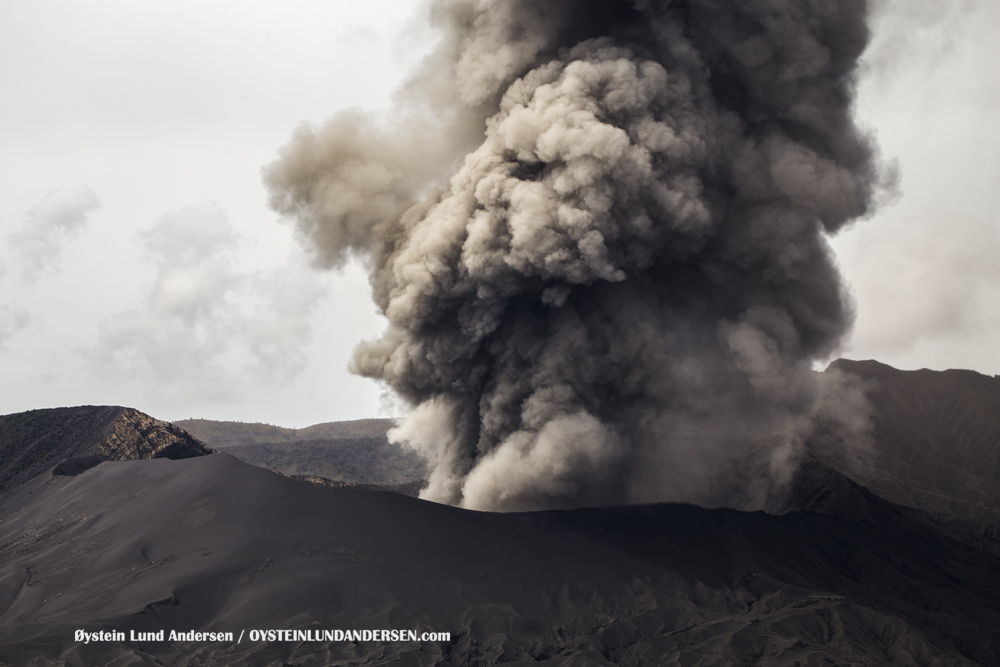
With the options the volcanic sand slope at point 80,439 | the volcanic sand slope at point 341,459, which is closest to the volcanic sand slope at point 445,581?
the volcanic sand slope at point 80,439

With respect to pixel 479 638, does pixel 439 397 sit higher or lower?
higher

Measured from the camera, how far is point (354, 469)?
411 feet

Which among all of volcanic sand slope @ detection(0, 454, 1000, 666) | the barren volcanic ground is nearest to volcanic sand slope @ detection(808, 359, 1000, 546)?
the barren volcanic ground

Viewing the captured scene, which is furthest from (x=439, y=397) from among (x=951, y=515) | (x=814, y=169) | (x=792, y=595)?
(x=951, y=515)

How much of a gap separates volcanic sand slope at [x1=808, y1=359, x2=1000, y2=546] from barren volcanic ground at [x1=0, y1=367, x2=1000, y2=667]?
27.9 m

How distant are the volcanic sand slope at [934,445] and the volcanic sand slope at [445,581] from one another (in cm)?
2857

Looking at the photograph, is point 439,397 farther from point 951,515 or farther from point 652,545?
point 951,515

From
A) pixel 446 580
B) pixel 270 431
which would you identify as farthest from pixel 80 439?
pixel 270 431

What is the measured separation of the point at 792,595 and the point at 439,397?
2192 cm

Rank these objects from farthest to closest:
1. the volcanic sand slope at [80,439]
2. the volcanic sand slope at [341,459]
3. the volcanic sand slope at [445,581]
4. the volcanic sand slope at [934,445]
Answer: the volcanic sand slope at [341,459], the volcanic sand slope at [934,445], the volcanic sand slope at [80,439], the volcanic sand slope at [445,581]

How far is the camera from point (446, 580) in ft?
110

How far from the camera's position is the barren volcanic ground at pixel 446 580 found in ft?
96.2

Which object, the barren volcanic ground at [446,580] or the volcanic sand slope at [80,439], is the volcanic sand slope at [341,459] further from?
the barren volcanic ground at [446,580]

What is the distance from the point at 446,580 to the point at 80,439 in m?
38.3
